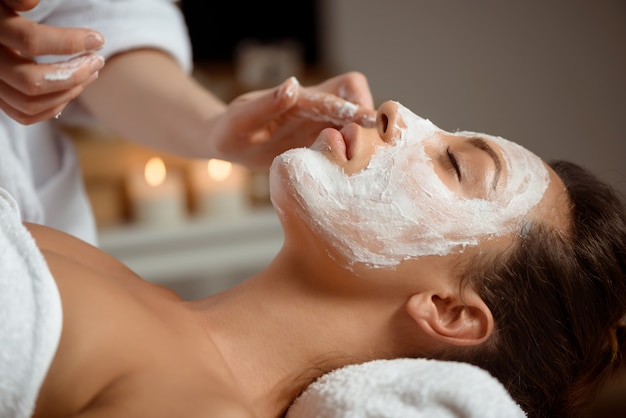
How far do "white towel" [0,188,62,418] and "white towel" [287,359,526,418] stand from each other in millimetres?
316

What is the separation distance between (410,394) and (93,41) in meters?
0.55

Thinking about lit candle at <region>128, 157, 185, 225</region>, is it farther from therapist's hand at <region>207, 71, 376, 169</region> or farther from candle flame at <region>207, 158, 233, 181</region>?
therapist's hand at <region>207, 71, 376, 169</region>

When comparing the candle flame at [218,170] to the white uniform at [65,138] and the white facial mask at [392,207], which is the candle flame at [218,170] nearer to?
the white uniform at [65,138]

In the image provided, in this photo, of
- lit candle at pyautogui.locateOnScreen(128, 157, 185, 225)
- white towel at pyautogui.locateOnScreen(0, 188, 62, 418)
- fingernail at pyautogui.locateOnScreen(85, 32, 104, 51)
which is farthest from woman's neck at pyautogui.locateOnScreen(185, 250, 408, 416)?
lit candle at pyautogui.locateOnScreen(128, 157, 185, 225)

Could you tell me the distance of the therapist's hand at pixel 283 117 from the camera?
1.20 metres

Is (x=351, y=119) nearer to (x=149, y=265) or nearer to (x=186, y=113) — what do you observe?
(x=186, y=113)

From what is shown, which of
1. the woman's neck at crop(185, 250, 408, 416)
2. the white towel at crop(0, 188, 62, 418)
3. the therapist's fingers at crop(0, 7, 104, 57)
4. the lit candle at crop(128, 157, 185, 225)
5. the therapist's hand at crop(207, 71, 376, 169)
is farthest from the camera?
the lit candle at crop(128, 157, 185, 225)

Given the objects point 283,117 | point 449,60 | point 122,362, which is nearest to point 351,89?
point 283,117

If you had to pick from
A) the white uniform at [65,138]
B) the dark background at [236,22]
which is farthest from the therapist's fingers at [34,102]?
the dark background at [236,22]

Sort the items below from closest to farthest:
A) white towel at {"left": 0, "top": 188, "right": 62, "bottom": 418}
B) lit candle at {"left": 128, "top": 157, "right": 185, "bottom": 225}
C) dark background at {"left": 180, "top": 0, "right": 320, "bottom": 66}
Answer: white towel at {"left": 0, "top": 188, "right": 62, "bottom": 418}, lit candle at {"left": 128, "top": 157, "right": 185, "bottom": 225}, dark background at {"left": 180, "top": 0, "right": 320, "bottom": 66}

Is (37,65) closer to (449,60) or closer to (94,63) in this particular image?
(94,63)

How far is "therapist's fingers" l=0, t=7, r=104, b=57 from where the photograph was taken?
2.90 ft

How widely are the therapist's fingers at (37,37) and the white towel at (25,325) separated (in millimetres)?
221

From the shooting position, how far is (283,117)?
1261 mm
